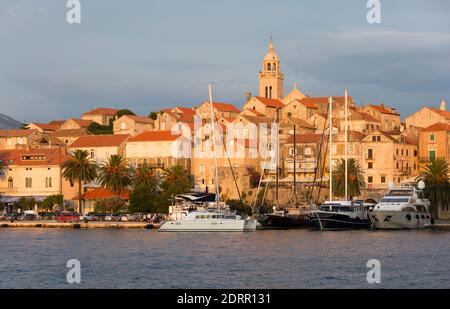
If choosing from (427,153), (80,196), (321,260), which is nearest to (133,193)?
(80,196)

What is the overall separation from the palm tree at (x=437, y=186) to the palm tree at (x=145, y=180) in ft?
95.3

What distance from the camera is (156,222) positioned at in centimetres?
10544

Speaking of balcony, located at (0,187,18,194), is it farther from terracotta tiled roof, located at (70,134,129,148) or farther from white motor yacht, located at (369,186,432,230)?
white motor yacht, located at (369,186,432,230)

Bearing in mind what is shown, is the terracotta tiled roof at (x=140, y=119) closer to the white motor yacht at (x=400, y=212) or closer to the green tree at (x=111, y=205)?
the green tree at (x=111, y=205)

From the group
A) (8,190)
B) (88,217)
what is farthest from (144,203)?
(8,190)

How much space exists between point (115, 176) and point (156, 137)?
1767cm

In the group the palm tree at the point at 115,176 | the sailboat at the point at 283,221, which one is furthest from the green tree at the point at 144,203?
the sailboat at the point at 283,221

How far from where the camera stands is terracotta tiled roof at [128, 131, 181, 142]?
133625 mm

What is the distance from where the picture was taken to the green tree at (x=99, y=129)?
16425 centimetres

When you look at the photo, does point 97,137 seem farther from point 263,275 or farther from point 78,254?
point 263,275

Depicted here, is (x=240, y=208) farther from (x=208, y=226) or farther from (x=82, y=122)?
(x=82, y=122)

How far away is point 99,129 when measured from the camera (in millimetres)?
166000

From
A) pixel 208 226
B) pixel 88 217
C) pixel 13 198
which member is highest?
pixel 13 198

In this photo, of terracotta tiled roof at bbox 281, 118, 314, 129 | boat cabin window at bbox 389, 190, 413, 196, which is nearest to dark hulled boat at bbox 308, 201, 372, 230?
boat cabin window at bbox 389, 190, 413, 196
